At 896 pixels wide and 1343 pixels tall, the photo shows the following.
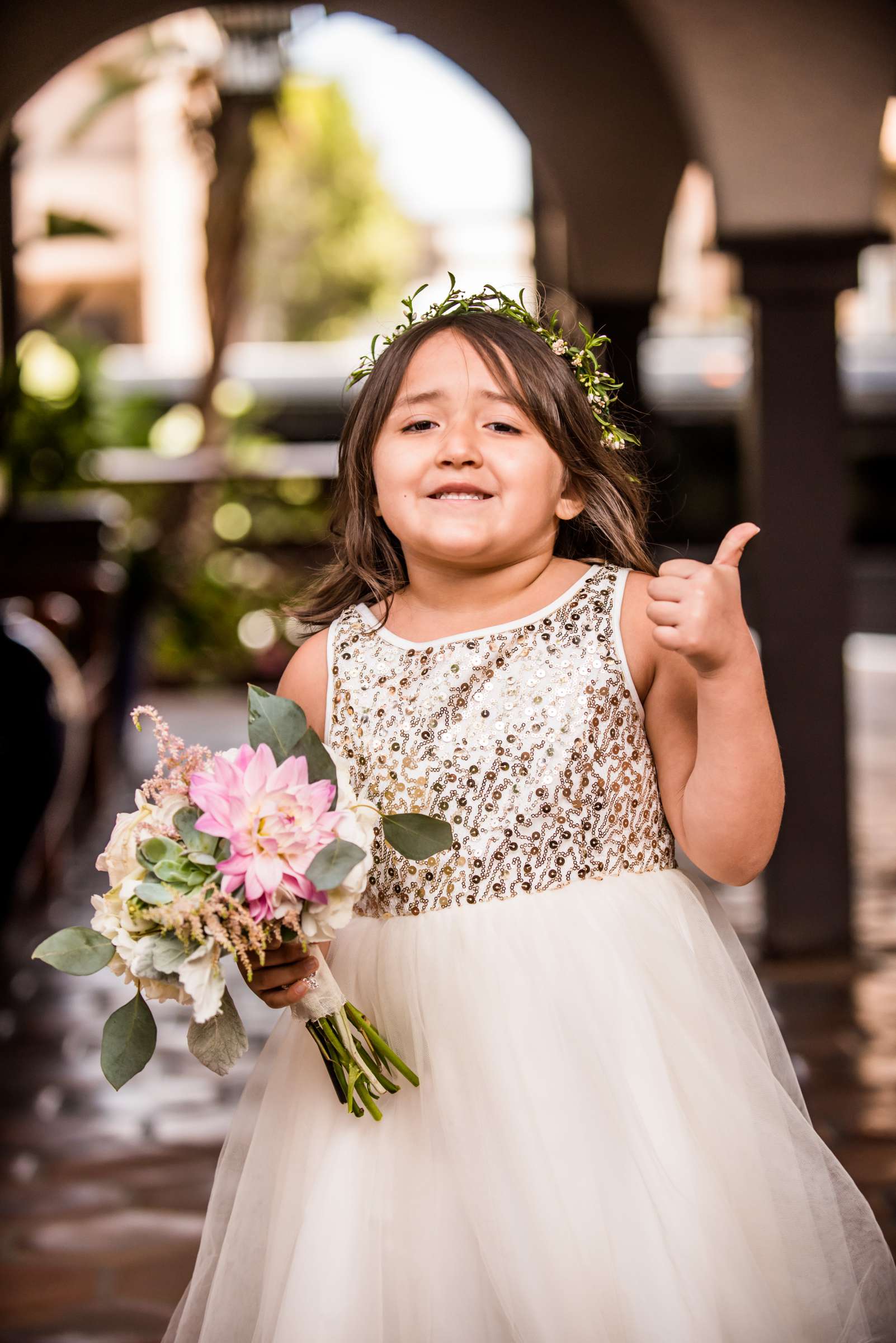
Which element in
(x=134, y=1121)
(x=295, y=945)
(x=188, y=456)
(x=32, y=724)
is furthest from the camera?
(x=188, y=456)

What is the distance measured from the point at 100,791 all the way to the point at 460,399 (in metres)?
6.59

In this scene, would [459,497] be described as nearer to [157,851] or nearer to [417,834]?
[417,834]

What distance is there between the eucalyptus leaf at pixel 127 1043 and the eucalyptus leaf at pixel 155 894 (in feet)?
0.51

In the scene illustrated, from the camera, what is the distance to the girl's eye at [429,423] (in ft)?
6.59

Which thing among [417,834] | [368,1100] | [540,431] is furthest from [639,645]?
[368,1100]

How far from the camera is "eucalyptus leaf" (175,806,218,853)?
1713mm

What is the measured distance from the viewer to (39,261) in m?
31.2

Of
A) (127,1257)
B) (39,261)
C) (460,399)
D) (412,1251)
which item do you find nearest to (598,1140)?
(412,1251)

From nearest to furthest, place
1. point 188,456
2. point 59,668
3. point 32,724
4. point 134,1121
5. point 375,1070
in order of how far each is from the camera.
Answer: point 375,1070
point 134,1121
point 32,724
point 59,668
point 188,456

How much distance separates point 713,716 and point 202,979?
2.24ft

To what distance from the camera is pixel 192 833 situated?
1730 mm

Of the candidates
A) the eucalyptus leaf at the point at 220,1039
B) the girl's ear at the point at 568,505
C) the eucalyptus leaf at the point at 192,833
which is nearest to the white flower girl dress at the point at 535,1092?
the girl's ear at the point at 568,505

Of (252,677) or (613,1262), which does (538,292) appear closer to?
(613,1262)

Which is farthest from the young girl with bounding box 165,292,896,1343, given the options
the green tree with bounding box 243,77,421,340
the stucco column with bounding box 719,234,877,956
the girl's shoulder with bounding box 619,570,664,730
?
the green tree with bounding box 243,77,421,340
